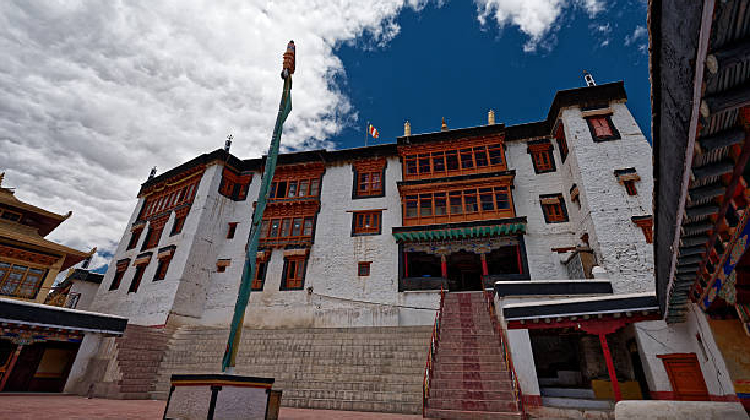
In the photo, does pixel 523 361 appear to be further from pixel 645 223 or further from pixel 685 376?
pixel 645 223

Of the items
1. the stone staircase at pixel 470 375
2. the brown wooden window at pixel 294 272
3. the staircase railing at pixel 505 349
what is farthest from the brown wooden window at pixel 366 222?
the stone staircase at pixel 470 375

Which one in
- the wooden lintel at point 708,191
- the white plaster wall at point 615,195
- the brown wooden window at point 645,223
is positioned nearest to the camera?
the wooden lintel at point 708,191

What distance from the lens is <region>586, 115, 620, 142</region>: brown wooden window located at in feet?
58.5

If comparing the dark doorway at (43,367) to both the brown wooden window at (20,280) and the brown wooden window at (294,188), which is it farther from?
the brown wooden window at (294,188)

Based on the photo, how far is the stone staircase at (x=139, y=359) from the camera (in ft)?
41.7

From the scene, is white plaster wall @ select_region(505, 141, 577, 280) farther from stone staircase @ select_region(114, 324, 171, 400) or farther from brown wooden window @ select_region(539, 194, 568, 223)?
stone staircase @ select_region(114, 324, 171, 400)

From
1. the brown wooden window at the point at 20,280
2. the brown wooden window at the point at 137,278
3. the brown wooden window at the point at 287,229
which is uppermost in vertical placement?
the brown wooden window at the point at 287,229

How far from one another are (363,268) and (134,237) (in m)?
20.1

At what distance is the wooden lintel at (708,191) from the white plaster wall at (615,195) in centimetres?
1259

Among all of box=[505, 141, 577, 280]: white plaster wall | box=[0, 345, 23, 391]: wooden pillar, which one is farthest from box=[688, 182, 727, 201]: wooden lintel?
box=[0, 345, 23, 391]: wooden pillar

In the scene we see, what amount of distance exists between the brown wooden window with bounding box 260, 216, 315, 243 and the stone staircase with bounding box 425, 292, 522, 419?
11892 mm

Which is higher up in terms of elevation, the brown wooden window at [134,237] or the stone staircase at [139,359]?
the brown wooden window at [134,237]

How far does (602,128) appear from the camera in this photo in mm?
18156

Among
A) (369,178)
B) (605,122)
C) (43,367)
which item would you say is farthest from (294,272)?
(605,122)
